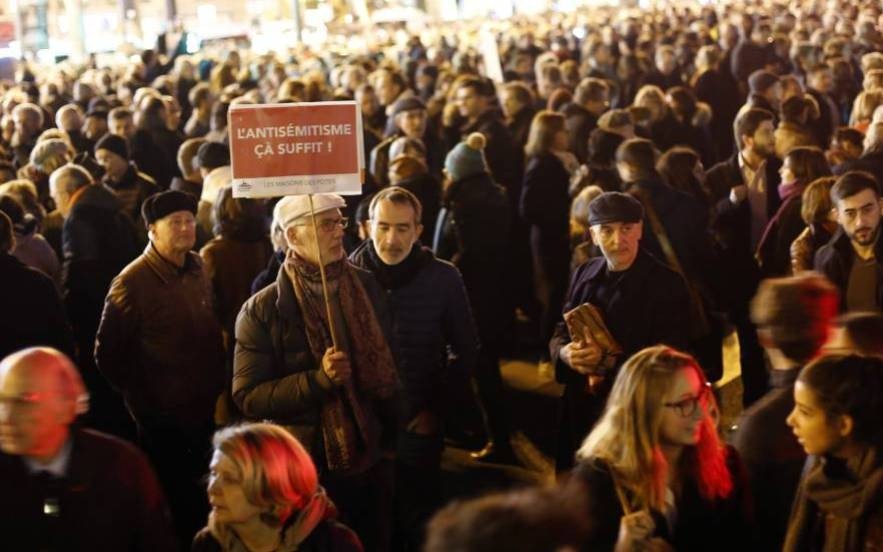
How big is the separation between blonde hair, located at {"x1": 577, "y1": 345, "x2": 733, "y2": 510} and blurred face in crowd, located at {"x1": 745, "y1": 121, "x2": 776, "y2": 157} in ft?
16.9

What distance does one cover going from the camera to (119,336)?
695cm

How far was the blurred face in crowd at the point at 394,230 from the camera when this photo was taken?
6695 millimetres

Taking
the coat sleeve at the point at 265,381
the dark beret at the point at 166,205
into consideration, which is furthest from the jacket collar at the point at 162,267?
the coat sleeve at the point at 265,381

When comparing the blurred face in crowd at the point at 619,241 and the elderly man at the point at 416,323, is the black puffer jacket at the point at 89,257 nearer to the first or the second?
the elderly man at the point at 416,323

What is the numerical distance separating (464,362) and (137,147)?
7.09 metres

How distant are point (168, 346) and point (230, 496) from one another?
267cm

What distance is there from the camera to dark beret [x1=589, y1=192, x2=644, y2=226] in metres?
6.46

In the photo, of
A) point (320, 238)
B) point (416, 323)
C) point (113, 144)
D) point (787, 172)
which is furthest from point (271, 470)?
point (113, 144)

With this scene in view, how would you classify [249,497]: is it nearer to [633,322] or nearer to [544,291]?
[633,322]

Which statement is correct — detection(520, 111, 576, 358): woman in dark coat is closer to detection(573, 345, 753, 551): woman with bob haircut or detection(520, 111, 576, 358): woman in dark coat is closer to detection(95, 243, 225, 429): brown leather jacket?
detection(95, 243, 225, 429): brown leather jacket

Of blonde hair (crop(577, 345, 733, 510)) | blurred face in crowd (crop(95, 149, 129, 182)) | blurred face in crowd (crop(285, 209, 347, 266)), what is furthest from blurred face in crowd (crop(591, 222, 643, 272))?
blurred face in crowd (crop(95, 149, 129, 182))

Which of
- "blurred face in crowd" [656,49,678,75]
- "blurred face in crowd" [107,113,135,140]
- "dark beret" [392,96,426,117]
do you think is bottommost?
"blurred face in crowd" [107,113,135,140]

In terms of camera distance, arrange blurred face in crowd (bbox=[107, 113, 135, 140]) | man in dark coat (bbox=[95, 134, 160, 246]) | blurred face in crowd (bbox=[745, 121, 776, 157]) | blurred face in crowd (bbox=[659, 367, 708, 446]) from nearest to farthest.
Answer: blurred face in crowd (bbox=[659, 367, 708, 446]) → blurred face in crowd (bbox=[745, 121, 776, 157]) → man in dark coat (bbox=[95, 134, 160, 246]) → blurred face in crowd (bbox=[107, 113, 135, 140])

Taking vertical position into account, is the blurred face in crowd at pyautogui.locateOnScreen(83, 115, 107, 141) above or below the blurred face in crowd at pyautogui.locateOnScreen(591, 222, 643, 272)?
above
